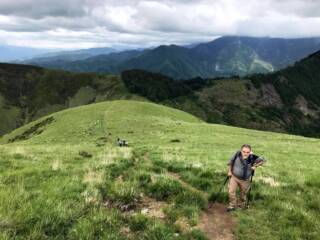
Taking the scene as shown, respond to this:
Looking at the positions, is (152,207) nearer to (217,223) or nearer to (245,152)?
(217,223)

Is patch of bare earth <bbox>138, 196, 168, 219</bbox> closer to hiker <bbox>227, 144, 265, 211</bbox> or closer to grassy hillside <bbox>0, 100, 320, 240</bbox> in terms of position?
grassy hillside <bbox>0, 100, 320, 240</bbox>

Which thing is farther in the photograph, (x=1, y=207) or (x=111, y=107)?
(x=111, y=107)

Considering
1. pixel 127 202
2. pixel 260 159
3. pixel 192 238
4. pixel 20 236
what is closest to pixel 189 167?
pixel 260 159

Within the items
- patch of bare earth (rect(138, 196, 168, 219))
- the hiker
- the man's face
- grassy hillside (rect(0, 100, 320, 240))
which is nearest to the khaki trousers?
the hiker

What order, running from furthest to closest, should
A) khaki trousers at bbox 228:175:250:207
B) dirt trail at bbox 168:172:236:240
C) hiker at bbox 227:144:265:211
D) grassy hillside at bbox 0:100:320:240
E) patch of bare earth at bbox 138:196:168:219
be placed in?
1. hiker at bbox 227:144:265:211
2. khaki trousers at bbox 228:175:250:207
3. patch of bare earth at bbox 138:196:168:219
4. dirt trail at bbox 168:172:236:240
5. grassy hillside at bbox 0:100:320:240

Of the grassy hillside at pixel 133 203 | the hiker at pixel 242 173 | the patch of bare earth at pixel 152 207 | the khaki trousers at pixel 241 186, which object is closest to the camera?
the grassy hillside at pixel 133 203

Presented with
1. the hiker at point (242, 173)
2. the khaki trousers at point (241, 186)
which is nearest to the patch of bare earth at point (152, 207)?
the khaki trousers at point (241, 186)

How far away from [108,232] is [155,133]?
39.3 m

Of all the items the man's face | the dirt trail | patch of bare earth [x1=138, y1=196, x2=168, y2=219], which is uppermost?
the man's face

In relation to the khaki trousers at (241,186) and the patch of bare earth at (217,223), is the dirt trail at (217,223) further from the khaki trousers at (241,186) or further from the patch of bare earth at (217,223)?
the khaki trousers at (241,186)

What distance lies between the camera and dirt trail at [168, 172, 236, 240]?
1018 centimetres

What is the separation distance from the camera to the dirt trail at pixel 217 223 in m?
10.2

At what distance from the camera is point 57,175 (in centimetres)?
1355

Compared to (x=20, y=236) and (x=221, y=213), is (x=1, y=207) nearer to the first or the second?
(x=20, y=236)
